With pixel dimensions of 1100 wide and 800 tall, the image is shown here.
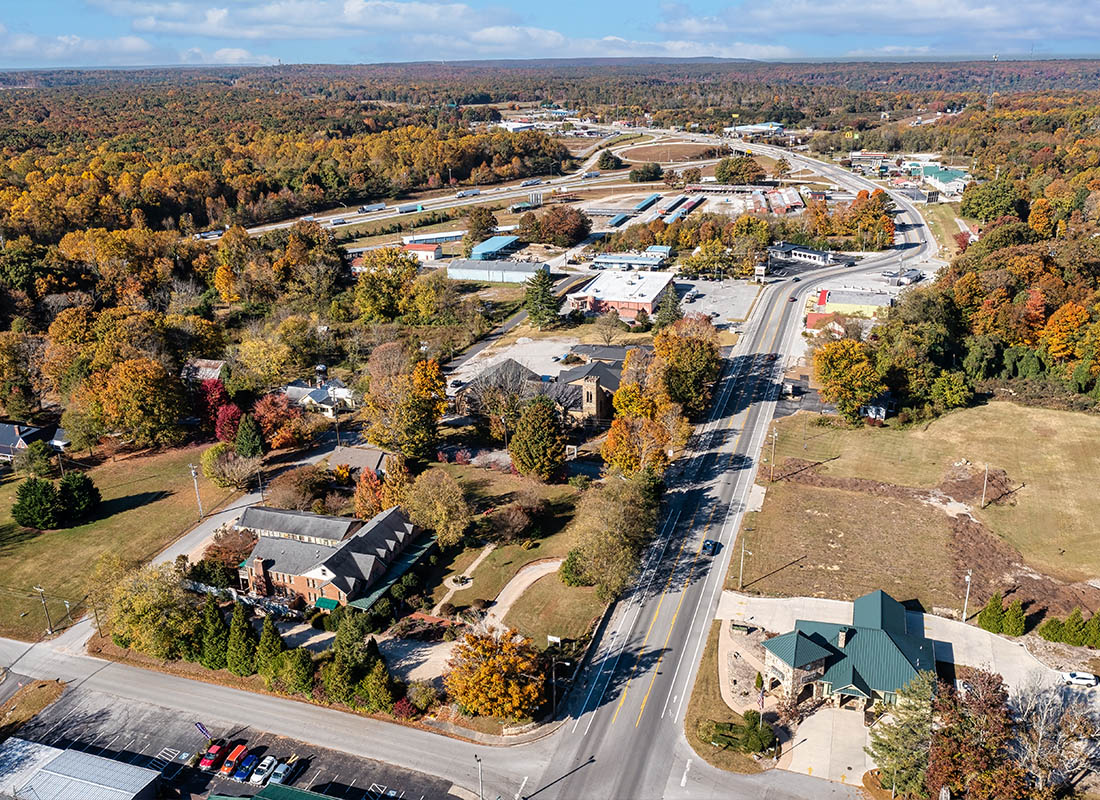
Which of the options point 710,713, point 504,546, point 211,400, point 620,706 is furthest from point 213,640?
point 211,400

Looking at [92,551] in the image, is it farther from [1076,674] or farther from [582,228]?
[582,228]

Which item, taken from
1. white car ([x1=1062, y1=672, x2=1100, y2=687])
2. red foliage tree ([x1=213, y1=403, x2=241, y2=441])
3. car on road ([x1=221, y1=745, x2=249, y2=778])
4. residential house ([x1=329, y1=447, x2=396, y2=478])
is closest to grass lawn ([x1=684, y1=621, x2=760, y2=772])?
white car ([x1=1062, y1=672, x2=1100, y2=687])

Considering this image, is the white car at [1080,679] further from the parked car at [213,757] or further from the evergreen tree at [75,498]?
the evergreen tree at [75,498]

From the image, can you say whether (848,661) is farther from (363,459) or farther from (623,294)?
(623,294)

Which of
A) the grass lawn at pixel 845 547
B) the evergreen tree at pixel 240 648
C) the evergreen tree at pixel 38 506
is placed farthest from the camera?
the evergreen tree at pixel 38 506

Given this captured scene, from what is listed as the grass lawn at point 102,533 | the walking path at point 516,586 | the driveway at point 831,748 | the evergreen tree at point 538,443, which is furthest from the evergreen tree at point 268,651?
the driveway at point 831,748

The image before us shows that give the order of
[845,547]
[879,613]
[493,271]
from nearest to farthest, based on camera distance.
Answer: [879,613] < [845,547] < [493,271]

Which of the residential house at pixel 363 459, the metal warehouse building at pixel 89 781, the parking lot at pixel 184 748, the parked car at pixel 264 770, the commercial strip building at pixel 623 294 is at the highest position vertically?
the commercial strip building at pixel 623 294
